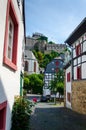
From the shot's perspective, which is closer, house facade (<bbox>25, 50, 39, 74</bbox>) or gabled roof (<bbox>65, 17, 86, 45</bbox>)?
gabled roof (<bbox>65, 17, 86, 45</bbox>)

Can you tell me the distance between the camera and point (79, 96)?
22781 mm

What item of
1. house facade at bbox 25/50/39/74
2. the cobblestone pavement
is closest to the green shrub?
the cobblestone pavement

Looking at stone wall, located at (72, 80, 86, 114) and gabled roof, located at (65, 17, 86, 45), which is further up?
gabled roof, located at (65, 17, 86, 45)

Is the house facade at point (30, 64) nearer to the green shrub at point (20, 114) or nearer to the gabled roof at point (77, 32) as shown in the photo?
the gabled roof at point (77, 32)

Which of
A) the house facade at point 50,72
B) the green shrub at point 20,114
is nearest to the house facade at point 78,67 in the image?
the green shrub at point 20,114

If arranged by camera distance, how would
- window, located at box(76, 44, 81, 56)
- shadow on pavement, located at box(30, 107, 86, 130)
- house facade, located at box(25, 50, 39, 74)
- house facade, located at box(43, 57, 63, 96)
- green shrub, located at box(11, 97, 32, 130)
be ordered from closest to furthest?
green shrub, located at box(11, 97, 32, 130), shadow on pavement, located at box(30, 107, 86, 130), window, located at box(76, 44, 81, 56), house facade, located at box(43, 57, 63, 96), house facade, located at box(25, 50, 39, 74)

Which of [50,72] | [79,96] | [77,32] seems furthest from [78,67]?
[50,72]

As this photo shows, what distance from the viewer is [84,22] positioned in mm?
19406

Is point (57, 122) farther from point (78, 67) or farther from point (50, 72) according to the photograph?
point (50, 72)

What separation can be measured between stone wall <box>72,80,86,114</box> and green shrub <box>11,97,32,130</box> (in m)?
13.5

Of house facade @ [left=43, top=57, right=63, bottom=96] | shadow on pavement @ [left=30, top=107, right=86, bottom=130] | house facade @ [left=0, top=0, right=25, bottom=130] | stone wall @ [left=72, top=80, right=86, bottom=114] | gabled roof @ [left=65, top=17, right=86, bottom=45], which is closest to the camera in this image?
house facade @ [left=0, top=0, right=25, bottom=130]

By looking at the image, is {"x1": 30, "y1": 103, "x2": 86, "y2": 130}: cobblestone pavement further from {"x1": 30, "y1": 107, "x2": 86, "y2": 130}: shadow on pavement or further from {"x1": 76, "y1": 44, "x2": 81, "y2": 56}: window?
{"x1": 76, "y1": 44, "x2": 81, "y2": 56}: window

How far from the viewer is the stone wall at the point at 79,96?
2148 cm

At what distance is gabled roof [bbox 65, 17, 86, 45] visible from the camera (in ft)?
65.8
